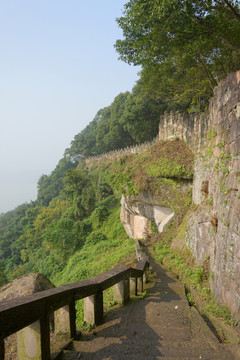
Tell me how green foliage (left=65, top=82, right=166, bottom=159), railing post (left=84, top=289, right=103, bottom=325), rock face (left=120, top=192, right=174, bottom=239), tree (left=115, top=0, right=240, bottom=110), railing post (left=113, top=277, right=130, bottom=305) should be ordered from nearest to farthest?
railing post (left=84, top=289, right=103, bottom=325)
railing post (left=113, top=277, right=130, bottom=305)
tree (left=115, top=0, right=240, bottom=110)
rock face (left=120, top=192, right=174, bottom=239)
green foliage (left=65, top=82, right=166, bottom=159)

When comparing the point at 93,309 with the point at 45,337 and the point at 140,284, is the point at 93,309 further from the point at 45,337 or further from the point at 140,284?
the point at 140,284

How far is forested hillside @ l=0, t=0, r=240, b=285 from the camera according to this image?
7938 millimetres

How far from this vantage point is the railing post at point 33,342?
246cm

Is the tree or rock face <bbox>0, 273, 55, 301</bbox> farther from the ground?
the tree

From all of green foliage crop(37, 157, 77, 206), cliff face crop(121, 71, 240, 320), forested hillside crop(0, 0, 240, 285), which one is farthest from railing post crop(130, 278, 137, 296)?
green foliage crop(37, 157, 77, 206)

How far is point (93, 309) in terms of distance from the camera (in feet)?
12.2

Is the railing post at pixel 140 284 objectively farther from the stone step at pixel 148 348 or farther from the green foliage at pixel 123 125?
the green foliage at pixel 123 125

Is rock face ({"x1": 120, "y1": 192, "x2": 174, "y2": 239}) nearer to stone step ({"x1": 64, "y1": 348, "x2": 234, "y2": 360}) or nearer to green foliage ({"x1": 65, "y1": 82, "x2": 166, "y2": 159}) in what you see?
stone step ({"x1": 64, "y1": 348, "x2": 234, "y2": 360})

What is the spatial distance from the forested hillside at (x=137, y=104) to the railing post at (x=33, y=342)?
807 centimetres

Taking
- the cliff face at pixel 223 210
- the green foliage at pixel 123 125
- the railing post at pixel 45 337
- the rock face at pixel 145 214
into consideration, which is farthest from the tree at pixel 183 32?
the railing post at pixel 45 337

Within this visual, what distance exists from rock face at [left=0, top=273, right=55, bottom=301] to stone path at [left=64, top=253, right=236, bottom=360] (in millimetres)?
1862

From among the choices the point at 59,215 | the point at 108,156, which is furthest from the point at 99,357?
the point at 108,156

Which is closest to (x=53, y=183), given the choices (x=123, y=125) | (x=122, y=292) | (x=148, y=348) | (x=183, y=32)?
(x=123, y=125)

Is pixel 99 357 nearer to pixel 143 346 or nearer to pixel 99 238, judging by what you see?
pixel 143 346
